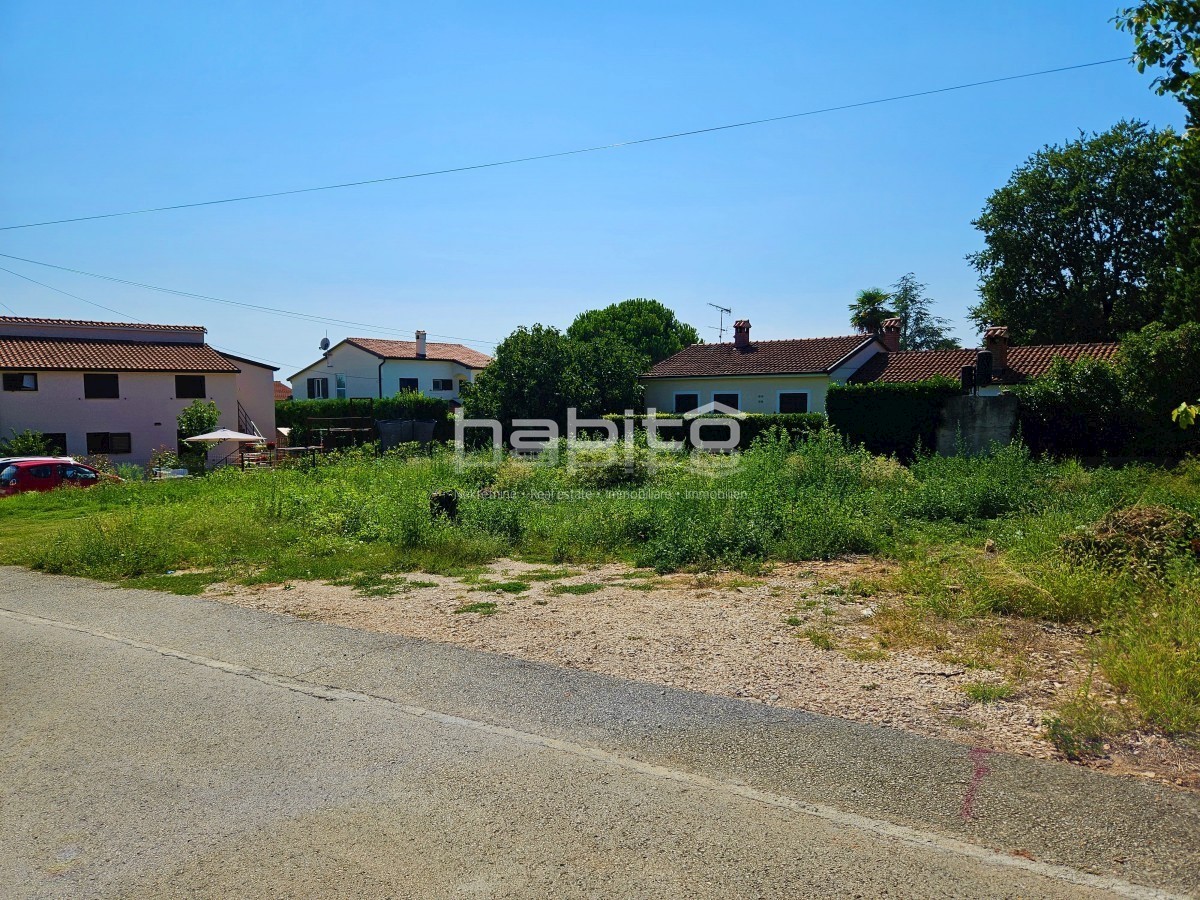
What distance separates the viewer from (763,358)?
37688 millimetres

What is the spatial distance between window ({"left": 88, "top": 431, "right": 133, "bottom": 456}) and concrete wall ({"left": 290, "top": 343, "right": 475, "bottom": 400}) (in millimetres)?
15864

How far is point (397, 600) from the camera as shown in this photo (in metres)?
9.38

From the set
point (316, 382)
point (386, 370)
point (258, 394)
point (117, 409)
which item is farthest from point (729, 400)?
point (316, 382)

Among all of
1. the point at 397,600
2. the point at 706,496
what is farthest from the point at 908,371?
the point at 397,600

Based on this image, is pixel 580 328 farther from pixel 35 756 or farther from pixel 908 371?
pixel 35 756

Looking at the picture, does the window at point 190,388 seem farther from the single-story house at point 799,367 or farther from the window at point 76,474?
the single-story house at point 799,367

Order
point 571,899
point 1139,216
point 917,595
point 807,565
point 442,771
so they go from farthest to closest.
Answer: point 1139,216 < point 807,565 < point 917,595 < point 442,771 < point 571,899

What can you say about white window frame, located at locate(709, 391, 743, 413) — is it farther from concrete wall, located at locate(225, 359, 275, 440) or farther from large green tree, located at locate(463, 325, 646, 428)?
concrete wall, located at locate(225, 359, 275, 440)

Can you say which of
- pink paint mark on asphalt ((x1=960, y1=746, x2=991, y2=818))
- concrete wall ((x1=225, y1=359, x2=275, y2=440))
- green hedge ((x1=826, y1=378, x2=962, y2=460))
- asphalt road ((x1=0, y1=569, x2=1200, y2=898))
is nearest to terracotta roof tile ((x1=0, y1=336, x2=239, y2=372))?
concrete wall ((x1=225, y1=359, x2=275, y2=440))

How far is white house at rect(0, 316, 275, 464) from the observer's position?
3325 centimetres

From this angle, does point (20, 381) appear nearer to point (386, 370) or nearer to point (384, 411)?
point (384, 411)

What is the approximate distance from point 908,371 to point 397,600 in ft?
94.7

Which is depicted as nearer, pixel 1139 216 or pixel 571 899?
pixel 571 899

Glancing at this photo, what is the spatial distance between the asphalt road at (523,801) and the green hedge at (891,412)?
19.5 meters
